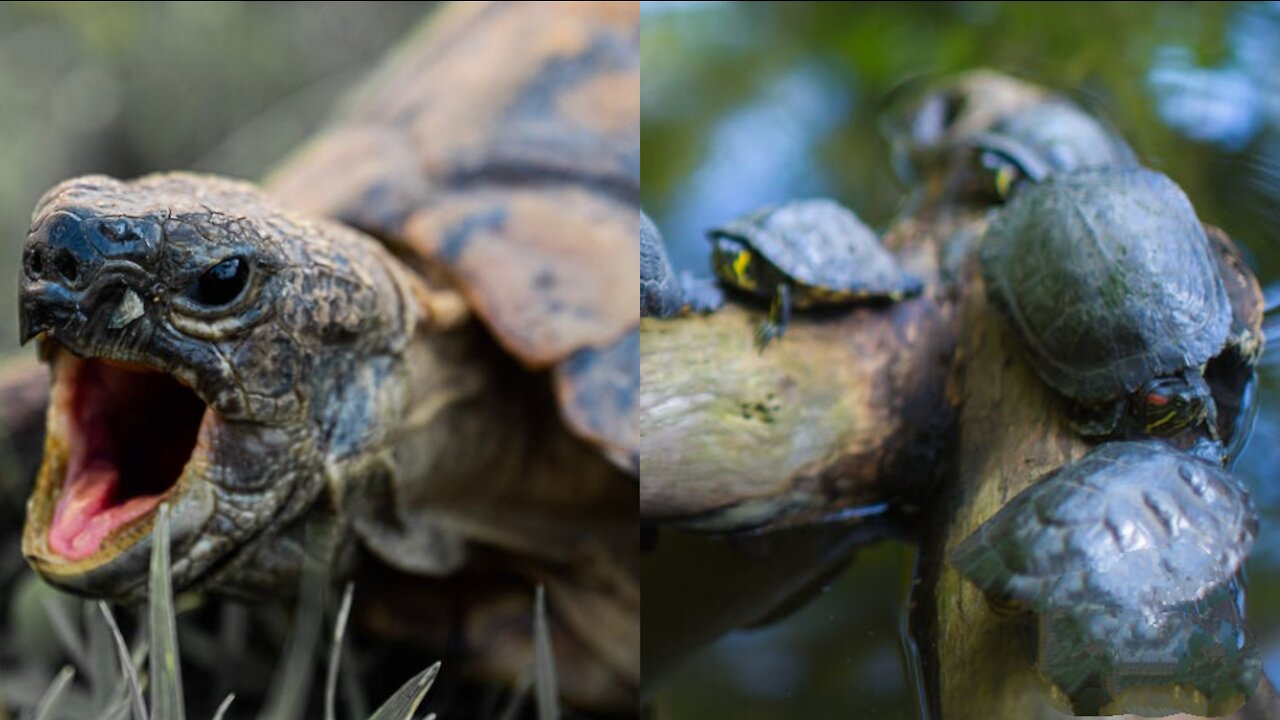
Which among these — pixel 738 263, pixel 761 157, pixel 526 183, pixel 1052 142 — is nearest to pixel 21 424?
pixel 526 183

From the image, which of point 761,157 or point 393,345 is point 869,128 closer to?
point 761,157

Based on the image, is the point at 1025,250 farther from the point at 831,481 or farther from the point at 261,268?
the point at 261,268

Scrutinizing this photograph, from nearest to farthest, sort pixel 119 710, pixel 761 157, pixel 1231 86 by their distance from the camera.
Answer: pixel 119 710, pixel 1231 86, pixel 761 157

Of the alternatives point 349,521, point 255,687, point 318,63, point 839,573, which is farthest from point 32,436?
point 318,63

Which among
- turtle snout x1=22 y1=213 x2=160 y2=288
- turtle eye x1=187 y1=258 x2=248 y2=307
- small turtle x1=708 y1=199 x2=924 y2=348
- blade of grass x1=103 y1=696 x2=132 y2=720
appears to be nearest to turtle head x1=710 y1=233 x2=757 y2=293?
small turtle x1=708 y1=199 x2=924 y2=348

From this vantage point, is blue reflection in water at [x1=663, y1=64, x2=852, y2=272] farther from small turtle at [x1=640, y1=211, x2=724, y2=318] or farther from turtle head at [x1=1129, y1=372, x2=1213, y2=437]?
turtle head at [x1=1129, y1=372, x2=1213, y2=437]

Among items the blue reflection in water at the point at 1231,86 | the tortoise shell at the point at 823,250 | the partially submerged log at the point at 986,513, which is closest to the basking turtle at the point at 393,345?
the tortoise shell at the point at 823,250

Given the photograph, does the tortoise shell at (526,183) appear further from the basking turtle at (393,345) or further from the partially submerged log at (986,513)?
the partially submerged log at (986,513)
